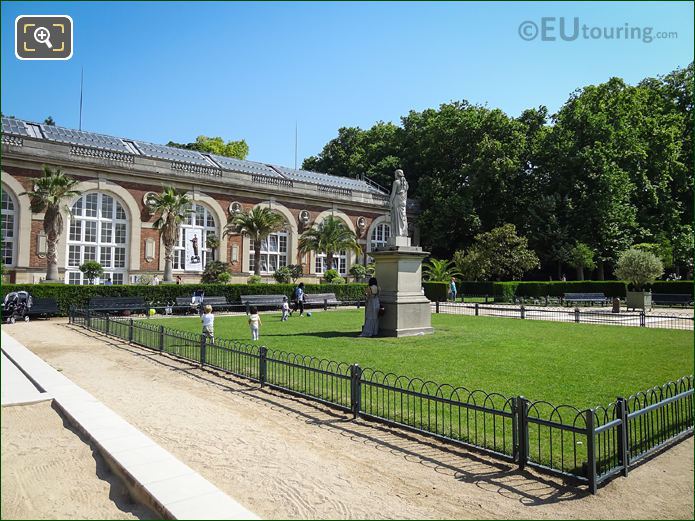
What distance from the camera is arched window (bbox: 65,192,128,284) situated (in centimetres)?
3142

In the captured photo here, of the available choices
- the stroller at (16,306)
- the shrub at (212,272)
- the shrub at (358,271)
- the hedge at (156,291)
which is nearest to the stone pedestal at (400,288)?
the hedge at (156,291)

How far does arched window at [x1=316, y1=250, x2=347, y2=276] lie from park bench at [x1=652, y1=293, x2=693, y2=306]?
921 inches

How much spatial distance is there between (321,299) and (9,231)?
58.8 ft

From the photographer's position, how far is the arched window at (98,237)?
3142 cm

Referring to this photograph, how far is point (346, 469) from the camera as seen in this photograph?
19.3 feet

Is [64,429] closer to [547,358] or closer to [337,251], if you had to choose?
[547,358]

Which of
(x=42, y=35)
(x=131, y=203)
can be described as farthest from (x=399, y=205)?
(x=131, y=203)

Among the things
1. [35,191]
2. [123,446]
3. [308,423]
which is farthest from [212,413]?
[35,191]

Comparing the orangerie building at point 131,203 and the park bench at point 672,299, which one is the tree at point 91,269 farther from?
the park bench at point 672,299

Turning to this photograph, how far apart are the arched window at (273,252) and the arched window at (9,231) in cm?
1566

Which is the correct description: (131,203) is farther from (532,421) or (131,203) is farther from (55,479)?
(532,421)

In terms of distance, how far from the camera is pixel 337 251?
141 feet

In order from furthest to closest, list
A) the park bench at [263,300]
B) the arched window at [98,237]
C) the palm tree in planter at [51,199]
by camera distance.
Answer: the arched window at [98,237] < the park bench at [263,300] < the palm tree in planter at [51,199]

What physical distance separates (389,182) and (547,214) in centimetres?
1781
